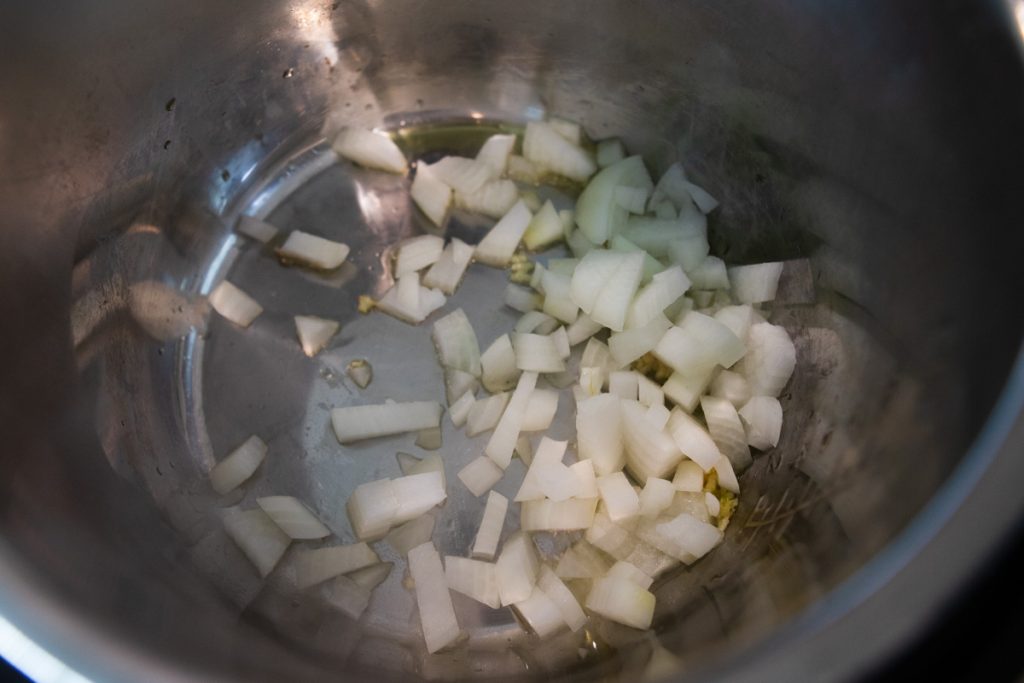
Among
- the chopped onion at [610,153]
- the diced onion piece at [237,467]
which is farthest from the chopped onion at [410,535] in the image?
the chopped onion at [610,153]

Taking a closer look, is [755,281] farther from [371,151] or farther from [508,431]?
[371,151]

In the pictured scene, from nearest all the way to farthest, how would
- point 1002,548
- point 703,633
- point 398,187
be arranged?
point 1002,548, point 703,633, point 398,187

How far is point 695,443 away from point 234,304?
780mm

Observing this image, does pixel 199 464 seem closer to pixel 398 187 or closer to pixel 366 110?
pixel 398 187

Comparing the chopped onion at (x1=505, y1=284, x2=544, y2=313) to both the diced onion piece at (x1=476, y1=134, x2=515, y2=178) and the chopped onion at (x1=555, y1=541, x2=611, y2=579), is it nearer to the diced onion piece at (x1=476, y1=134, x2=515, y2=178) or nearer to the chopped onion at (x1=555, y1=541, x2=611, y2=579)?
the diced onion piece at (x1=476, y1=134, x2=515, y2=178)

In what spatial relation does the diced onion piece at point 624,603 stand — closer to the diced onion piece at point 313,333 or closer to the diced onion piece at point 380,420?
the diced onion piece at point 380,420

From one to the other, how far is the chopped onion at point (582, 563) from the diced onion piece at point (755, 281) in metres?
0.44

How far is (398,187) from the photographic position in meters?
1.38

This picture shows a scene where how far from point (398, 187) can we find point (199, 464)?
58cm

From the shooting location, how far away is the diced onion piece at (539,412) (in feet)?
3.70

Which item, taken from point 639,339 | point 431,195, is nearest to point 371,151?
point 431,195

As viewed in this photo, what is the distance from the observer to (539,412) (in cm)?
113

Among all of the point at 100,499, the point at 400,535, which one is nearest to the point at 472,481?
the point at 400,535

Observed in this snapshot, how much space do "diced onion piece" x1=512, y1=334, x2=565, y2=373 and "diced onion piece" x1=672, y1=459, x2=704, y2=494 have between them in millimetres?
235
